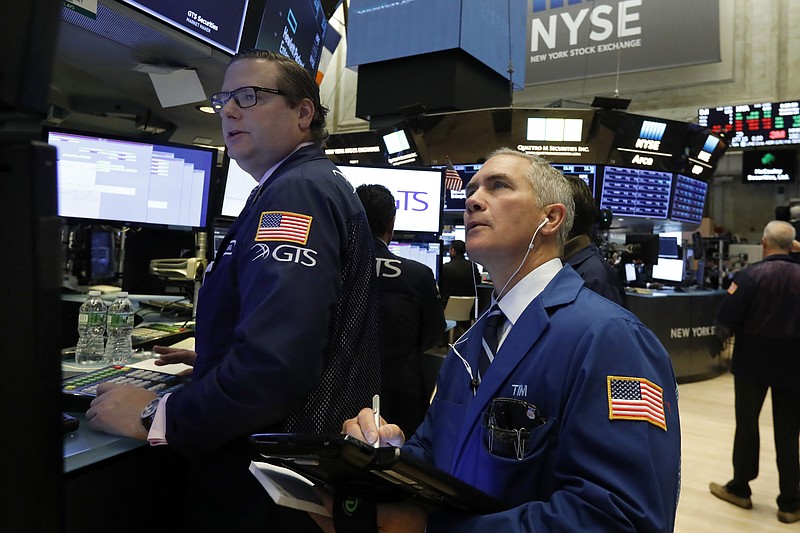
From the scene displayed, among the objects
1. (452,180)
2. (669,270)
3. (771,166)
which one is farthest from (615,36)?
(452,180)

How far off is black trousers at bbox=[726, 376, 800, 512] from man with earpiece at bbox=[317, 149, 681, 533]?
2981 millimetres

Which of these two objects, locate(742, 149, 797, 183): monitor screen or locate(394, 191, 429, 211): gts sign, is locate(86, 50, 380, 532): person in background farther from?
locate(742, 149, 797, 183): monitor screen

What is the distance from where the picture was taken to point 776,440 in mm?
3320

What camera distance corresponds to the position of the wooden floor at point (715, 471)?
3100 millimetres

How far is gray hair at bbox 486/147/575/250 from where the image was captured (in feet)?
4.26

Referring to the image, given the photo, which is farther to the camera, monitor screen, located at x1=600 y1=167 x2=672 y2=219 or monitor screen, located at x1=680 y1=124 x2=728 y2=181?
monitor screen, located at x1=680 y1=124 x2=728 y2=181

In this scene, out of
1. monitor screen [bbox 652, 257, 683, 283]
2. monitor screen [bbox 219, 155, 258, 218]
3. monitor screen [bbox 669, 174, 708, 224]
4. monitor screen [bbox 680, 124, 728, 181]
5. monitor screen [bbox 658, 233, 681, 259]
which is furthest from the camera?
monitor screen [bbox 658, 233, 681, 259]

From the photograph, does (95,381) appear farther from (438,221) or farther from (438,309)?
(438,221)

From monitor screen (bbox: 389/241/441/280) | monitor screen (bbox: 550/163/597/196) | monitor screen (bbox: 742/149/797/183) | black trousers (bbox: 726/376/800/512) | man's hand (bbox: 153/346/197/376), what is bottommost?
black trousers (bbox: 726/376/800/512)

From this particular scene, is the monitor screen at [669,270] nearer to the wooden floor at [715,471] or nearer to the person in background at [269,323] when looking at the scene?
the wooden floor at [715,471]

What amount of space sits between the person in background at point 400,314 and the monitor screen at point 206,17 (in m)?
0.85

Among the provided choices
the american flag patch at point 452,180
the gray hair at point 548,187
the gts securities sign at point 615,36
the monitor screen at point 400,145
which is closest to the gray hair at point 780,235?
the american flag patch at point 452,180

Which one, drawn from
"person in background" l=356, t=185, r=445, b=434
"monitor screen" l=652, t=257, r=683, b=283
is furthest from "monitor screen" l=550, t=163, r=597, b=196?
"person in background" l=356, t=185, r=445, b=434

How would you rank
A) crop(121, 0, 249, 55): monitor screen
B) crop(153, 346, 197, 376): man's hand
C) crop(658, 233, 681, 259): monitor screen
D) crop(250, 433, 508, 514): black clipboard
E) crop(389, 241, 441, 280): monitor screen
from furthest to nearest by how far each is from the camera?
crop(658, 233, 681, 259): monitor screen < crop(389, 241, 441, 280): monitor screen < crop(121, 0, 249, 55): monitor screen < crop(153, 346, 197, 376): man's hand < crop(250, 433, 508, 514): black clipboard
